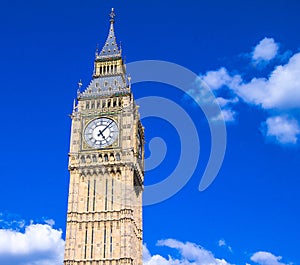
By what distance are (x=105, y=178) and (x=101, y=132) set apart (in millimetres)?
6582


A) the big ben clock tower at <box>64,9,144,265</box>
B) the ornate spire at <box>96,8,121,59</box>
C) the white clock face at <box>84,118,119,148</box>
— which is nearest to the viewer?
the big ben clock tower at <box>64,9,144,265</box>

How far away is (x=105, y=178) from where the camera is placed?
74062mm

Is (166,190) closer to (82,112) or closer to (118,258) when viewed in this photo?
(118,258)

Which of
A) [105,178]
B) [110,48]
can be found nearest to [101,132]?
[105,178]

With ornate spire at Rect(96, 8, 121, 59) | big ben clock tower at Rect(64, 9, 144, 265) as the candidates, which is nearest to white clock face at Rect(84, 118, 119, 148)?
big ben clock tower at Rect(64, 9, 144, 265)

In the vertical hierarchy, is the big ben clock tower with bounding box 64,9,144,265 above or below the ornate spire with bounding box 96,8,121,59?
below

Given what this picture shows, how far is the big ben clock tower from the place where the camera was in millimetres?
69500

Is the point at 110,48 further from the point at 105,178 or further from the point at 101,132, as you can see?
the point at 105,178

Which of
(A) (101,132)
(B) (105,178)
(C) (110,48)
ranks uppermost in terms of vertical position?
(C) (110,48)

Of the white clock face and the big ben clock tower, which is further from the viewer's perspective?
the white clock face

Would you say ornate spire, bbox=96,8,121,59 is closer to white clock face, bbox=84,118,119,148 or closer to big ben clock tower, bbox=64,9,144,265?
big ben clock tower, bbox=64,9,144,265

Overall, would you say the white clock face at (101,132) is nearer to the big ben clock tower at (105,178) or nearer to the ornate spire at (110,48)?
the big ben clock tower at (105,178)

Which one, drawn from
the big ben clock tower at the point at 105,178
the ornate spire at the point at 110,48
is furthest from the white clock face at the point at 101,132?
the ornate spire at the point at 110,48

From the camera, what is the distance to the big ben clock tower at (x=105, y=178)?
6950 cm
